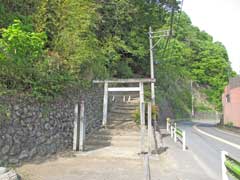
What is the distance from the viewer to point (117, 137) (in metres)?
13.9

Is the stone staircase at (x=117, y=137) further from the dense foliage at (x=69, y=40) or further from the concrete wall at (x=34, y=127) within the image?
the dense foliage at (x=69, y=40)

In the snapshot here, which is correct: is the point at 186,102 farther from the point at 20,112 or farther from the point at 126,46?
the point at 20,112

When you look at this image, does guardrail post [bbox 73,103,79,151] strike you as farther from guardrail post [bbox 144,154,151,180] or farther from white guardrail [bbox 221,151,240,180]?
white guardrail [bbox 221,151,240,180]

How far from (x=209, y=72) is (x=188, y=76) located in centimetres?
663

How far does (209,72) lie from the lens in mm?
60594

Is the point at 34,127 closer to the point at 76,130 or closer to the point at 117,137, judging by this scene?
the point at 76,130

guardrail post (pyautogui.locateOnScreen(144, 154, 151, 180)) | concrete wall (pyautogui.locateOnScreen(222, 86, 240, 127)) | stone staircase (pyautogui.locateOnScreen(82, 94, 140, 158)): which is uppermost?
concrete wall (pyautogui.locateOnScreen(222, 86, 240, 127))

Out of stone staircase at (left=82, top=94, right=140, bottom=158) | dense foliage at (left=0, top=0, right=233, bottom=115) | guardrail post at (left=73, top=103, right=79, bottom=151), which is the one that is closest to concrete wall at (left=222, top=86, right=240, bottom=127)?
dense foliage at (left=0, top=0, right=233, bottom=115)

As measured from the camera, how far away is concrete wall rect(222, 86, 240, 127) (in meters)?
30.6

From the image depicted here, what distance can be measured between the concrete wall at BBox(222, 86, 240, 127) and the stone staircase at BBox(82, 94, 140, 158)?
48.6ft

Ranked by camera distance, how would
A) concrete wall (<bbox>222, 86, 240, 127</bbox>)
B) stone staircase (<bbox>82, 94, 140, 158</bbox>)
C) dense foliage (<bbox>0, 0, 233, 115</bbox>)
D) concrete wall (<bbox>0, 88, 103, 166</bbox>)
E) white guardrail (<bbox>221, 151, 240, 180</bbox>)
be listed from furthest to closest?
concrete wall (<bbox>222, 86, 240, 127</bbox>)
stone staircase (<bbox>82, 94, 140, 158</bbox>)
dense foliage (<bbox>0, 0, 233, 115</bbox>)
concrete wall (<bbox>0, 88, 103, 166</bbox>)
white guardrail (<bbox>221, 151, 240, 180</bbox>)

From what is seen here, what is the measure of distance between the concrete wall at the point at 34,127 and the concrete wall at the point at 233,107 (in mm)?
22320

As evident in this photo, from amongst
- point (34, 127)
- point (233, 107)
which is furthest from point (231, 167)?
point (233, 107)

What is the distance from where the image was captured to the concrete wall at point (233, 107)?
30597mm
